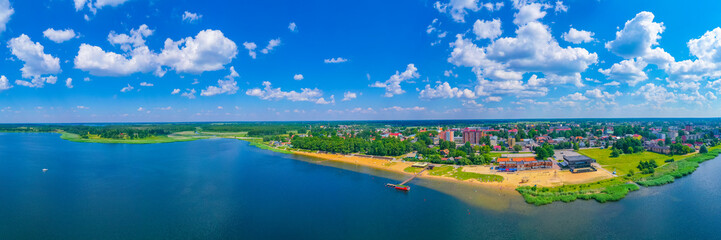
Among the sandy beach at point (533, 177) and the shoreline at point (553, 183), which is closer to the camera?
the shoreline at point (553, 183)

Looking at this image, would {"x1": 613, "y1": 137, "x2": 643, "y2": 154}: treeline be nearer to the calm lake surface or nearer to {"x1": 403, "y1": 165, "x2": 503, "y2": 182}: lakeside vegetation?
the calm lake surface

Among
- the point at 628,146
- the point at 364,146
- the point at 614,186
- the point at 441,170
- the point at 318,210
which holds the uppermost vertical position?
the point at 364,146

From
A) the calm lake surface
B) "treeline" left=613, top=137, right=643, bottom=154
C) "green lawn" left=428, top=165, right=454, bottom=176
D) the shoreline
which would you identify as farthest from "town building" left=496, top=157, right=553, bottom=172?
"treeline" left=613, top=137, right=643, bottom=154

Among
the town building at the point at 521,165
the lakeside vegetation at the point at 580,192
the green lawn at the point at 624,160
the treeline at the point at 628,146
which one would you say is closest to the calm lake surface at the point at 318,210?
the lakeside vegetation at the point at 580,192

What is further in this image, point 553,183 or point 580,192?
point 553,183

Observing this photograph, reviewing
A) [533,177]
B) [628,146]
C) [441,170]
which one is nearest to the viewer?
[533,177]

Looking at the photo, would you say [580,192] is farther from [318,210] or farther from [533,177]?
[318,210]

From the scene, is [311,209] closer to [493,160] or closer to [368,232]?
[368,232]

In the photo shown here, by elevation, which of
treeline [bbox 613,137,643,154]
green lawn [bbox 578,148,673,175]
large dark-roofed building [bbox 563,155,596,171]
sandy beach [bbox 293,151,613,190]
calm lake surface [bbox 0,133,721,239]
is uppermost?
treeline [bbox 613,137,643,154]

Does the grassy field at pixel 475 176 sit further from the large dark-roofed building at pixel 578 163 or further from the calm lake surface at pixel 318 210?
the large dark-roofed building at pixel 578 163

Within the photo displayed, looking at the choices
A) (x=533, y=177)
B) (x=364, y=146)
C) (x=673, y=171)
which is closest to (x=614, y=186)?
(x=533, y=177)
